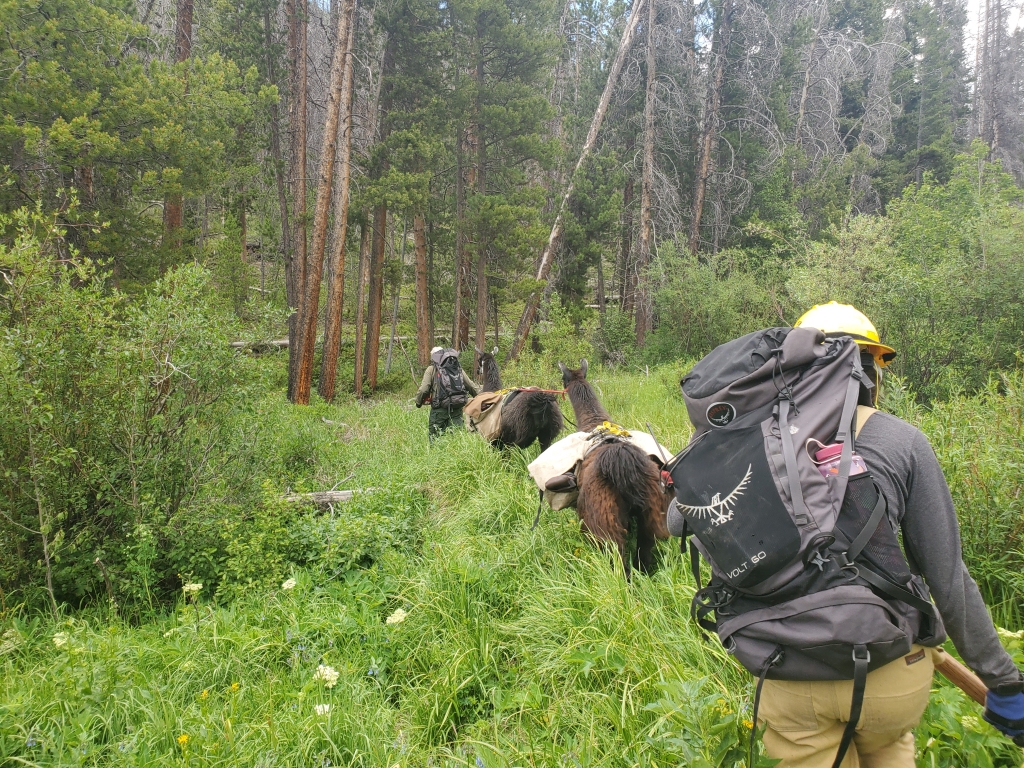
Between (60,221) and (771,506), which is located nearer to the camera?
(771,506)

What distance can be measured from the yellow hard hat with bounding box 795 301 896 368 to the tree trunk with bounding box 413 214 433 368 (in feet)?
51.9

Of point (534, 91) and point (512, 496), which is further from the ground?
point (534, 91)

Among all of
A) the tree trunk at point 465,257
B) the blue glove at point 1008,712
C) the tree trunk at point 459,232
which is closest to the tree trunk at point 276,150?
the tree trunk at point 459,232

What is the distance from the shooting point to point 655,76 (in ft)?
51.3

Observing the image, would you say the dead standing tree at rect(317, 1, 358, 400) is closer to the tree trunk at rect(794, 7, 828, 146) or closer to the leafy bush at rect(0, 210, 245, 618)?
the leafy bush at rect(0, 210, 245, 618)

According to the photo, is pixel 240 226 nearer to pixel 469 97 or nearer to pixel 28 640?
pixel 469 97

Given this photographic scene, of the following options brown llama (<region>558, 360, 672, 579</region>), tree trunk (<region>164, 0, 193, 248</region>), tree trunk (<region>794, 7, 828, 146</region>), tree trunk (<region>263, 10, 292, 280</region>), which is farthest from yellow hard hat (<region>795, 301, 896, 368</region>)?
tree trunk (<region>794, 7, 828, 146</region>)

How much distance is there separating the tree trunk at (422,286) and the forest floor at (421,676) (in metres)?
13.1

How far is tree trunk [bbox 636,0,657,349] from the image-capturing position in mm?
14930

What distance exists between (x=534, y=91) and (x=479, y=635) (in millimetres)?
16812

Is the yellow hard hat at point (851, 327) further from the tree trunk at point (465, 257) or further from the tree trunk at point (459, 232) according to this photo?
the tree trunk at point (459, 232)

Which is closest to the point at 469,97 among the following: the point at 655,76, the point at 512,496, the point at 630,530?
Answer: the point at 655,76

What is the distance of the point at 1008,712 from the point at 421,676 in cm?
274

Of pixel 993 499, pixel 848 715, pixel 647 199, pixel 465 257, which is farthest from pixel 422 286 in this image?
pixel 848 715
